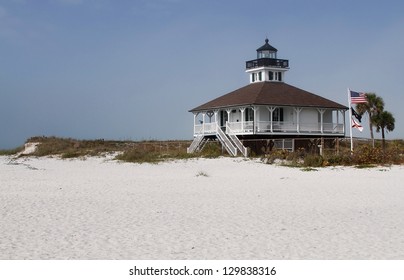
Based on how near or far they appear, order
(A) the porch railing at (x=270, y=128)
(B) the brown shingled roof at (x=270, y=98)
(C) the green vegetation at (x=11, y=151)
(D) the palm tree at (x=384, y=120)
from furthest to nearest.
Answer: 1. (C) the green vegetation at (x=11, y=151)
2. (D) the palm tree at (x=384, y=120)
3. (B) the brown shingled roof at (x=270, y=98)
4. (A) the porch railing at (x=270, y=128)

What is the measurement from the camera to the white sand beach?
8.27 m

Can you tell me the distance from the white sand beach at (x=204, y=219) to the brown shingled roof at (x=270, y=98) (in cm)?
2055

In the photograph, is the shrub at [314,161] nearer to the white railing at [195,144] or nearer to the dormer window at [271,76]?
the white railing at [195,144]

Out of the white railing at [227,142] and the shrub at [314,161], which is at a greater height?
the white railing at [227,142]

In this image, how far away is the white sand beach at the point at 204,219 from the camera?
827 cm

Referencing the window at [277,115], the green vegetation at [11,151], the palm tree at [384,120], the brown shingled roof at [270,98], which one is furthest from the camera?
the green vegetation at [11,151]

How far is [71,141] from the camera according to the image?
2167 inches

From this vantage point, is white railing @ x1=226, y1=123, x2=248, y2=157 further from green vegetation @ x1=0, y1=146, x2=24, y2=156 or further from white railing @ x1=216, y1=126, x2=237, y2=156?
green vegetation @ x1=0, y1=146, x2=24, y2=156

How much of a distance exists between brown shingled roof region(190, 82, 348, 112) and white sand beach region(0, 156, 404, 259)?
67.4 ft

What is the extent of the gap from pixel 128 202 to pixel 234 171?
1205 centimetres

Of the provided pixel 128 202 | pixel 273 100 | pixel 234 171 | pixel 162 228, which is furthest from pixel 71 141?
pixel 162 228

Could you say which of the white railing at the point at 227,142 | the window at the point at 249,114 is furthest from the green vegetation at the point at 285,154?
the window at the point at 249,114

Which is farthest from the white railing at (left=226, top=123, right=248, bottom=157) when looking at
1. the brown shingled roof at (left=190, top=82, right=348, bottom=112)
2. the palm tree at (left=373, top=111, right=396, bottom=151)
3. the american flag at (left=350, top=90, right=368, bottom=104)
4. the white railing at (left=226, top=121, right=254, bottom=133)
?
the palm tree at (left=373, top=111, right=396, bottom=151)

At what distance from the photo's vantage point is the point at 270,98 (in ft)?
134
